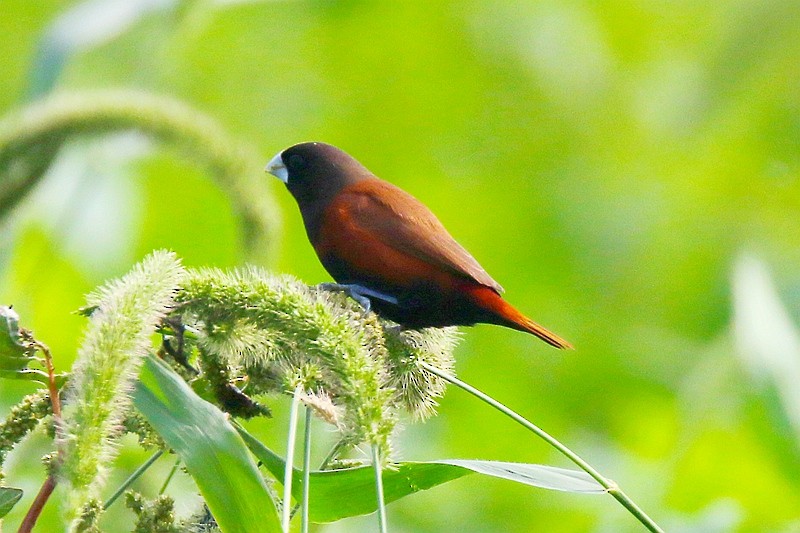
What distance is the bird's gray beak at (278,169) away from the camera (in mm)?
3764

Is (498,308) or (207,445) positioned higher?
(498,308)

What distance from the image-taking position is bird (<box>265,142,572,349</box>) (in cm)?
294

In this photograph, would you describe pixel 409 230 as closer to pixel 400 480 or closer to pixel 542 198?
pixel 400 480

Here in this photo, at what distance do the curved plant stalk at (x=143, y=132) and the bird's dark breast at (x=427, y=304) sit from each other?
46 cm

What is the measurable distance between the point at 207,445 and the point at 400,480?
19.1 inches

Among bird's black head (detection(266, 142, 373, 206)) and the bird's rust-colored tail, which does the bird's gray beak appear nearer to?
bird's black head (detection(266, 142, 373, 206))

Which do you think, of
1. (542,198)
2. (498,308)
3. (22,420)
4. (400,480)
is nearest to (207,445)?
(22,420)

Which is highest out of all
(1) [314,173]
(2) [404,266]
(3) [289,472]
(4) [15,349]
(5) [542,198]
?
(5) [542,198]

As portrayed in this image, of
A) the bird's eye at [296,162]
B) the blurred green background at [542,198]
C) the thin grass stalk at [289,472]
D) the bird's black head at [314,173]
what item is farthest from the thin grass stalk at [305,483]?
the bird's eye at [296,162]

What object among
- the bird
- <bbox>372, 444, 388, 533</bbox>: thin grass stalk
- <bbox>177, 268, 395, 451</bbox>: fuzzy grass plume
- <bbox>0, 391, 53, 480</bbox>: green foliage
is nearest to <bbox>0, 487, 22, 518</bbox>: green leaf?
<bbox>0, 391, 53, 480</bbox>: green foliage

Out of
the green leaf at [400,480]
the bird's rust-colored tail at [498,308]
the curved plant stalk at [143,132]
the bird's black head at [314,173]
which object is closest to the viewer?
the green leaf at [400,480]

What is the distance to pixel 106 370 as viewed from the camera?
50.1 inches

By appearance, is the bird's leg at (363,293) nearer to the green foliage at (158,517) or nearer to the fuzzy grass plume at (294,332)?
the fuzzy grass plume at (294,332)

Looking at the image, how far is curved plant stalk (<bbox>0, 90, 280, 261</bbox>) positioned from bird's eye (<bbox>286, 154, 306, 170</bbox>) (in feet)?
2.75
